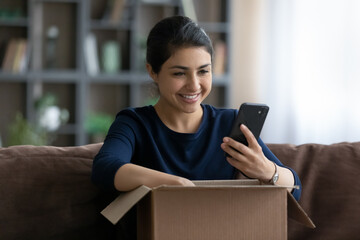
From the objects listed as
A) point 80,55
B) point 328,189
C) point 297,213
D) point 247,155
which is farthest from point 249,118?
point 80,55

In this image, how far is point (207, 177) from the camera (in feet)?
5.52

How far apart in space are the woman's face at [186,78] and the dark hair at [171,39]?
0.02 meters

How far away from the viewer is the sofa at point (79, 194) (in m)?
1.61

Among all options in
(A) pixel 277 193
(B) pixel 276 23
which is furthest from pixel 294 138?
(A) pixel 277 193

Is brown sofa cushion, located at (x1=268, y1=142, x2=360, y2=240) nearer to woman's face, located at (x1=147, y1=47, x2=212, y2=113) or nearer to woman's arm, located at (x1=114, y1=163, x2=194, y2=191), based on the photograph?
woman's face, located at (x1=147, y1=47, x2=212, y2=113)

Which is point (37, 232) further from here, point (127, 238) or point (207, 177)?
point (207, 177)

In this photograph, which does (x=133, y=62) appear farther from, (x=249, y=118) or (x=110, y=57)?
(x=249, y=118)

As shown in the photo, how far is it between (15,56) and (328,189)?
383 centimetres

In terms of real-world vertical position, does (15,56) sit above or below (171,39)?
below

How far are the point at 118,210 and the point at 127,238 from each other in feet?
1.52

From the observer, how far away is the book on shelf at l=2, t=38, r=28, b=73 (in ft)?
16.4

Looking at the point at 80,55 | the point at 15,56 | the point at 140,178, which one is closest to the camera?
the point at 140,178

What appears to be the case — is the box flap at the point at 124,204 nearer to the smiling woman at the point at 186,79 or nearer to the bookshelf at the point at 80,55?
the smiling woman at the point at 186,79

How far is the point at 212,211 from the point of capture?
1.23 metres
